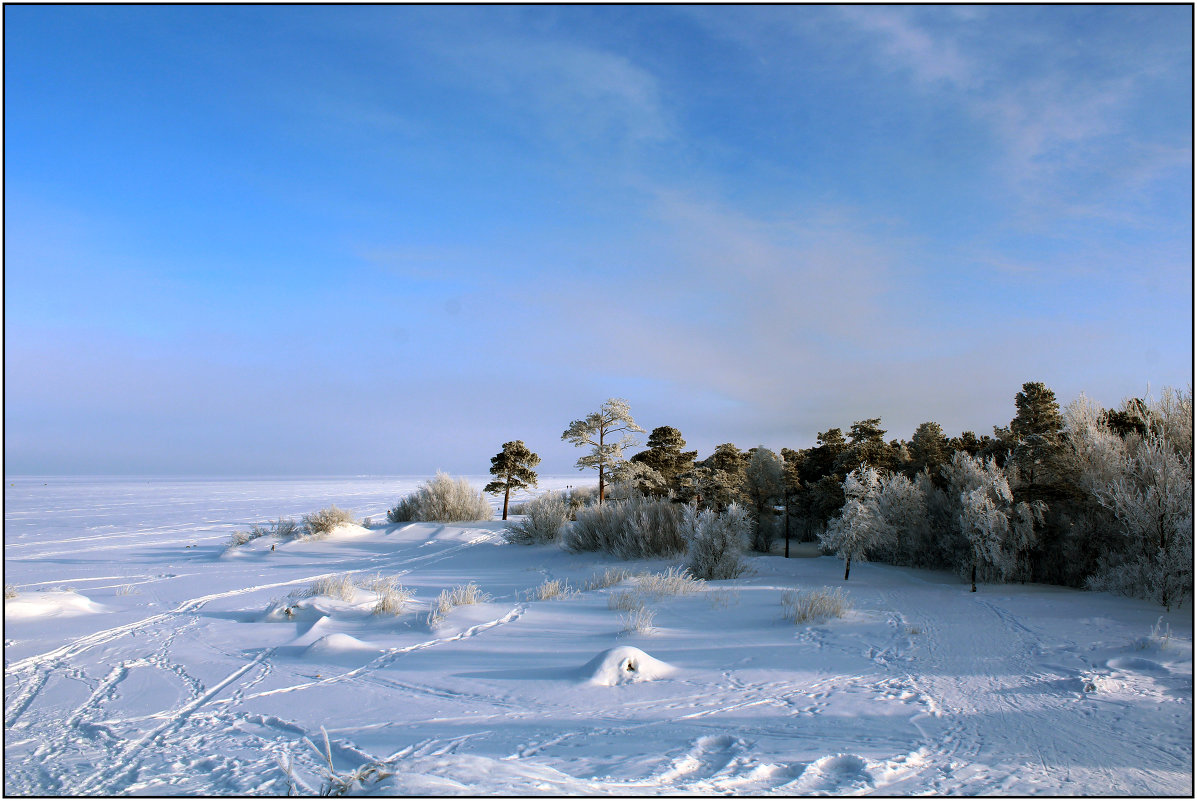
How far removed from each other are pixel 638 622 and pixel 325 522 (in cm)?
1515

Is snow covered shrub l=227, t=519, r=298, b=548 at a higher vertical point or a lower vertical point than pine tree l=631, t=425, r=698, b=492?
lower

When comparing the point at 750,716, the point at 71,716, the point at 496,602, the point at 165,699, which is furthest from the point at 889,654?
the point at 71,716

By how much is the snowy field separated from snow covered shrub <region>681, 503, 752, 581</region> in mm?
1113

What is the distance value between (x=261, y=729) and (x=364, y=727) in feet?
2.49

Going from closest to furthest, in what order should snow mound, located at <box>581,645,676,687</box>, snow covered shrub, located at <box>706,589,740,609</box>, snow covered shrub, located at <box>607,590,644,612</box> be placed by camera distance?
1. snow mound, located at <box>581,645,676,687</box>
2. snow covered shrub, located at <box>607,590,644,612</box>
3. snow covered shrub, located at <box>706,589,740,609</box>

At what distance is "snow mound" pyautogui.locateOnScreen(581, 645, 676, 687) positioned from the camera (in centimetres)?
554

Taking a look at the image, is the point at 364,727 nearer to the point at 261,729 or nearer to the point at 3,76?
the point at 261,729

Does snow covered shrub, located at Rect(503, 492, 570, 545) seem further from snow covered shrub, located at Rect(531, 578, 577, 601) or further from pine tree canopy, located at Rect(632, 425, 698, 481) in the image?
snow covered shrub, located at Rect(531, 578, 577, 601)

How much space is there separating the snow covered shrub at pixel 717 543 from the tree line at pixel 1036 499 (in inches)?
49.3

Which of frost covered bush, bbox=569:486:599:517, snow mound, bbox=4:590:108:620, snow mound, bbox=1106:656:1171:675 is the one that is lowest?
snow mound, bbox=4:590:108:620

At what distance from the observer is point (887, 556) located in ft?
42.3

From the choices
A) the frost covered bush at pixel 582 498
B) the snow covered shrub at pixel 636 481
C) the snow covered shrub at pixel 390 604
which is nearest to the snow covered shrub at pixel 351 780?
the snow covered shrub at pixel 390 604

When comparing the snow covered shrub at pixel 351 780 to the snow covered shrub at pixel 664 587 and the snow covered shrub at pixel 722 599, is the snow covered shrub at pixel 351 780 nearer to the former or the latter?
the snow covered shrub at pixel 722 599

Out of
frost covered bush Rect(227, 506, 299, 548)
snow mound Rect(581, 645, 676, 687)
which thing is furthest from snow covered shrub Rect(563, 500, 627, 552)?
frost covered bush Rect(227, 506, 299, 548)
